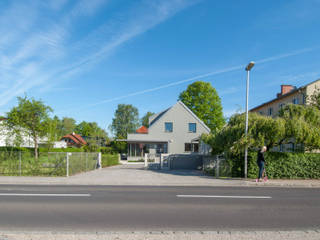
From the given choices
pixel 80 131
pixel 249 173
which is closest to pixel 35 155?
pixel 249 173

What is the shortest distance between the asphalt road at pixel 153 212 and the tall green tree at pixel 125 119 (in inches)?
2676

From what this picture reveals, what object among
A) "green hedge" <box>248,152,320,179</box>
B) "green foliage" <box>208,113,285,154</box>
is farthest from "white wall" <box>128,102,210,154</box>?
"green hedge" <box>248,152,320,179</box>

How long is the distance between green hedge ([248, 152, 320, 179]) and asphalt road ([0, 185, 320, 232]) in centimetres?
514

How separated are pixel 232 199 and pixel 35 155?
464 inches

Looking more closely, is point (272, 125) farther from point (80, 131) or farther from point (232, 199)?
point (80, 131)

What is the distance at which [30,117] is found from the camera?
23.8m

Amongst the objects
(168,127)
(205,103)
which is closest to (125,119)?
(205,103)

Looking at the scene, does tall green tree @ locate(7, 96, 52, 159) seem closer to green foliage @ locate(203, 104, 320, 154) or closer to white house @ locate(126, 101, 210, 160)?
white house @ locate(126, 101, 210, 160)

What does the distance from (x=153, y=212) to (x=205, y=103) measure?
121 feet

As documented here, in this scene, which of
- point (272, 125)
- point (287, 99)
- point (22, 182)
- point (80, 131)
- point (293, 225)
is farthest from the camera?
point (80, 131)

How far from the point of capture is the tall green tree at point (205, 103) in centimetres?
4206

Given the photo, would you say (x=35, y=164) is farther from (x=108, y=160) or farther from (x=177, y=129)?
(x=177, y=129)

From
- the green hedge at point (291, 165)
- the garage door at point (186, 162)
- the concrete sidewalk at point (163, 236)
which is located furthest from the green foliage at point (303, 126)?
the concrete sidewalk at point (163, 236)

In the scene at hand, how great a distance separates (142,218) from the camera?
5816 millimetres
